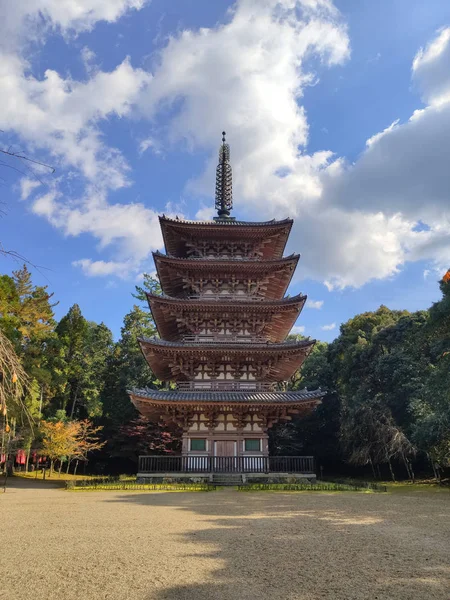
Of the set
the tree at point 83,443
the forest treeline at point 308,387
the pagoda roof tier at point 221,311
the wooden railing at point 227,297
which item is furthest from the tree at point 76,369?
the wooden railing at point 227,297

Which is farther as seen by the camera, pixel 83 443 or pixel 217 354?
pixel 83 443

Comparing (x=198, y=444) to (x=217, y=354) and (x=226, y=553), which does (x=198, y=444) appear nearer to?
(x=217, y=354)

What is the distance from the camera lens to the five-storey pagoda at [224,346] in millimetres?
21297

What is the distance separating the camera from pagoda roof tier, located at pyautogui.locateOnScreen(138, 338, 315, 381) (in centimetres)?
2178

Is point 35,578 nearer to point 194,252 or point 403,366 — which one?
point 194,252

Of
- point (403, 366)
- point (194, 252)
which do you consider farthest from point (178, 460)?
point (403, 366)

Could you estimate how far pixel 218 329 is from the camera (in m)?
24.1

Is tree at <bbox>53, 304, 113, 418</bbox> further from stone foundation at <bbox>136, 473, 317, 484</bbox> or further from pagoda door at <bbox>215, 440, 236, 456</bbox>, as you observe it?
pagoda door at <bbox>215, 440, 236, 456</bbox>

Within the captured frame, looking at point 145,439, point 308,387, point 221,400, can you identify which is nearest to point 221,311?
point 221,400

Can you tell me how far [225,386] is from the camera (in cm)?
2270

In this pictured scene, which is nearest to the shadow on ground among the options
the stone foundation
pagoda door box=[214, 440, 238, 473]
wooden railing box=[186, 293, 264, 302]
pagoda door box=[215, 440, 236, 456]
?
the stone foundation

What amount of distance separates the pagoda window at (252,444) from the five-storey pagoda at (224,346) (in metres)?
0.05

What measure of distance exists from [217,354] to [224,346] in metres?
0.77

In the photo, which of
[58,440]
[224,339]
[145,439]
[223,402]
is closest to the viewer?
[223,402]
